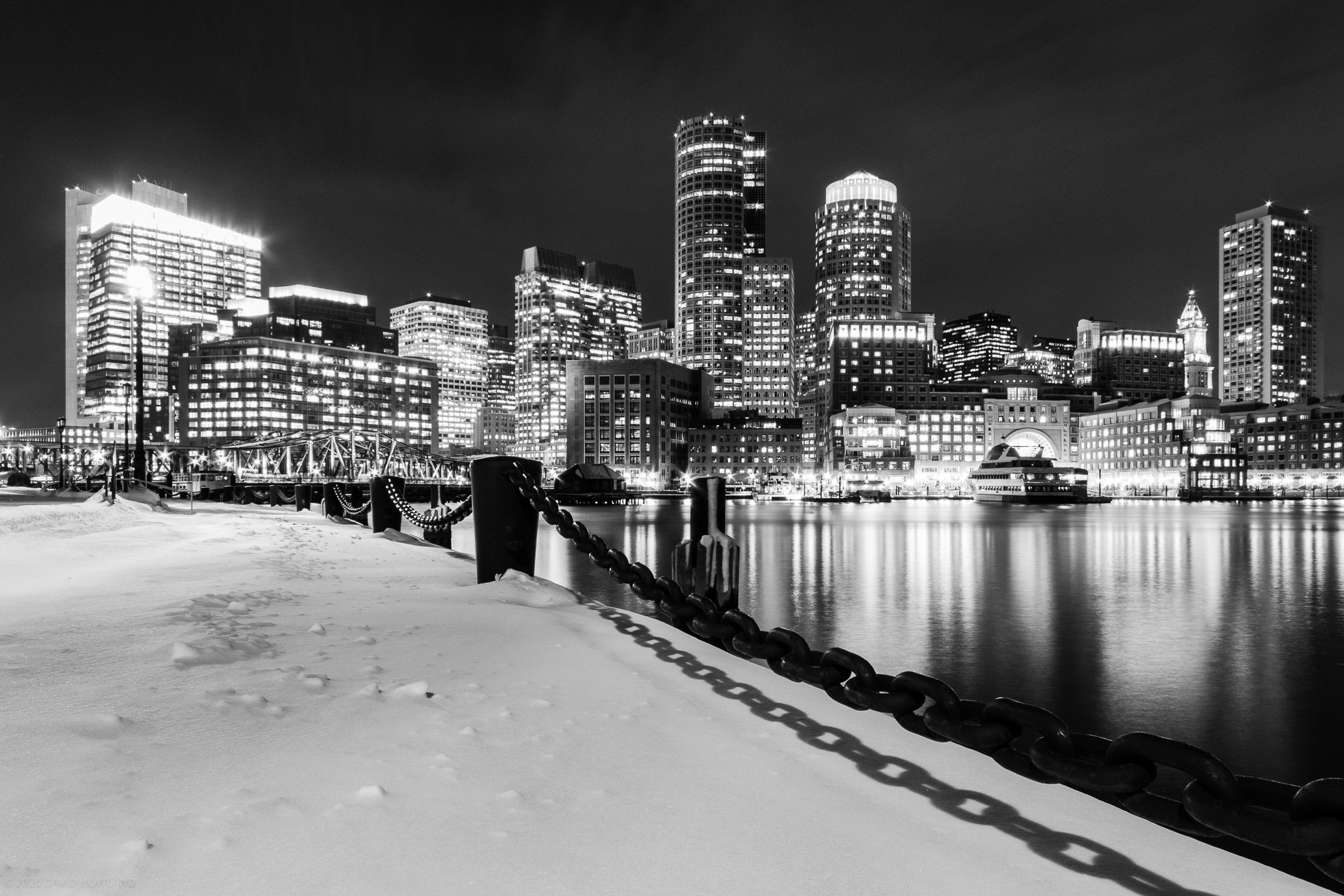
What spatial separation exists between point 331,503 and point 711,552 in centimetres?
2333

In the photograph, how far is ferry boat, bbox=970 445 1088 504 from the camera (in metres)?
127

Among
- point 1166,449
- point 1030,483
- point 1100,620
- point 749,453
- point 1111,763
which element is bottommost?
point 1030,483

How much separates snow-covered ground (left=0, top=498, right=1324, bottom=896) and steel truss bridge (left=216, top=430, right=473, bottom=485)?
2886 inches

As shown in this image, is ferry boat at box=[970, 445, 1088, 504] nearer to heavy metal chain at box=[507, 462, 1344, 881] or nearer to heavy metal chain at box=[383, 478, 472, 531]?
heavy metal chain at box=[383, 478, 472, 531]

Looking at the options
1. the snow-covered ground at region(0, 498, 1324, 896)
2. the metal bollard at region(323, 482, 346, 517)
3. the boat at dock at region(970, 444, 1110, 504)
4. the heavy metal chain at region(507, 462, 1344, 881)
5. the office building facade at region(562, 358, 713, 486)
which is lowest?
the boat at dock at region(970, 444, 1110, 504)

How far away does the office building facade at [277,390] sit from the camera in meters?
166

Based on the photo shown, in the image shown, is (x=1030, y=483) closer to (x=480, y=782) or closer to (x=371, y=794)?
(x=480, y=782)

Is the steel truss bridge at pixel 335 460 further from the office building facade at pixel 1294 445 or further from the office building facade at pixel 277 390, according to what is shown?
the office building facade at pixel 1294 445

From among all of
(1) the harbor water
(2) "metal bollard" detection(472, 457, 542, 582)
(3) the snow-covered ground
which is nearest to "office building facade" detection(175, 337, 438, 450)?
(1) the harbor water

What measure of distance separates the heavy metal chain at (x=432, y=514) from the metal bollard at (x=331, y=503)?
8.16 metres

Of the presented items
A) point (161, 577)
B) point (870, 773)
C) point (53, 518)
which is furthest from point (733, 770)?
point (53, 518)

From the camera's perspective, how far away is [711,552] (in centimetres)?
948

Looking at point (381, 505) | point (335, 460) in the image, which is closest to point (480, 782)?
point (381, 505)

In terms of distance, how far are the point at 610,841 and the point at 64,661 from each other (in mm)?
3307
